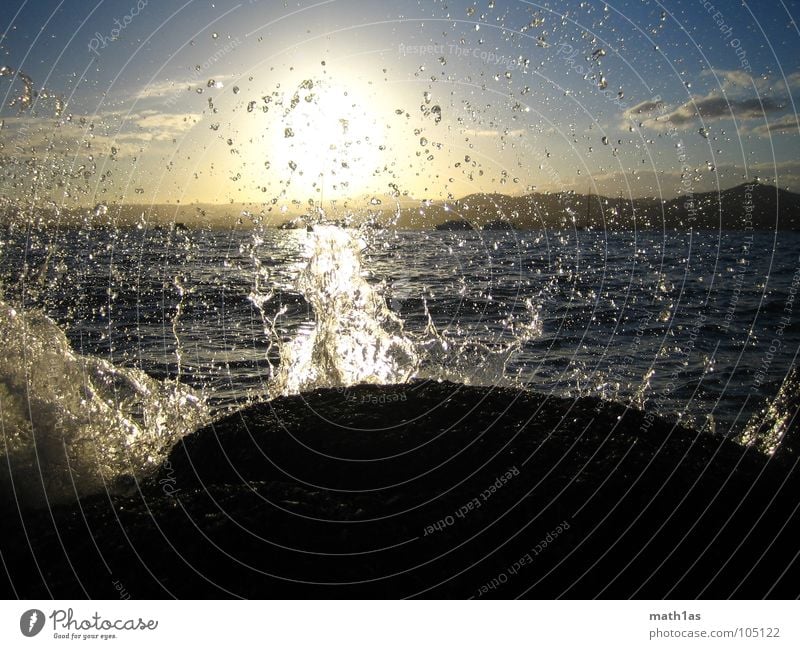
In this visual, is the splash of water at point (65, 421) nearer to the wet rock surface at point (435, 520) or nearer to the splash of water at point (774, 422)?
the wet rock surface at point (435, 520)

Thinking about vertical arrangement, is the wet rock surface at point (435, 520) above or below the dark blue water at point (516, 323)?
below

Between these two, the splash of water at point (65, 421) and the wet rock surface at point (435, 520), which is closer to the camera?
the wet rock surface at point (435, 520)

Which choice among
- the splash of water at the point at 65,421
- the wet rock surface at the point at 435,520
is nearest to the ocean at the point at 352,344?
the splash of water at the point at 65,421

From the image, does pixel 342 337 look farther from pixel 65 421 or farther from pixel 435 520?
pixel 435 520

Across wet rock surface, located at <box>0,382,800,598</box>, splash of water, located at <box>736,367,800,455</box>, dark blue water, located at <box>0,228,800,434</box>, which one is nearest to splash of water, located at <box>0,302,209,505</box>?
wet rock surface, located at <box>0,382,800,598</box>

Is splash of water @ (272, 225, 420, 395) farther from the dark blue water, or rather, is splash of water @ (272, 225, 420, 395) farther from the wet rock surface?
the wet rock surface
